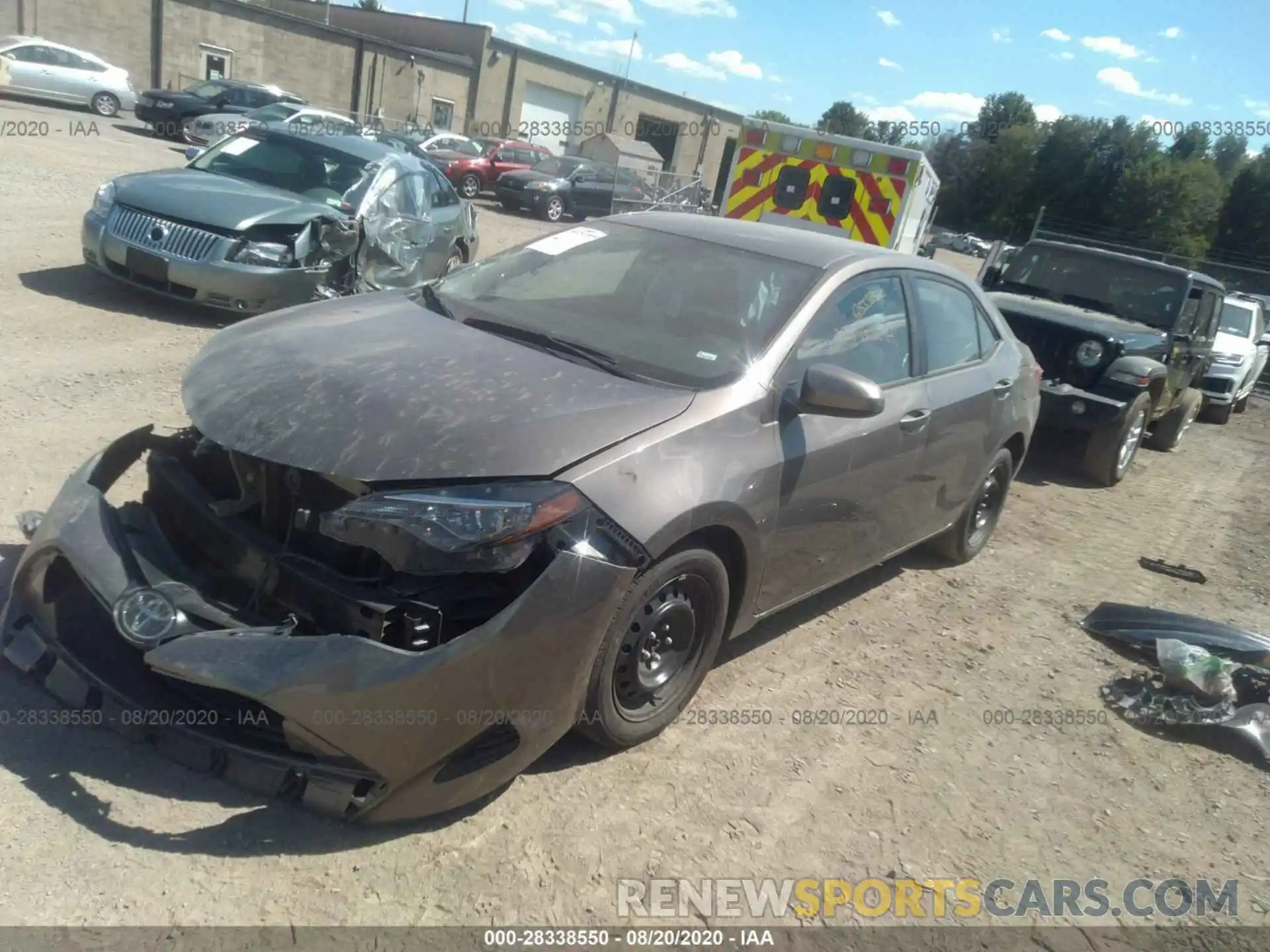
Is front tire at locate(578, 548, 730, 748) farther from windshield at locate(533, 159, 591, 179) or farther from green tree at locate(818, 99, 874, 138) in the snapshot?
green tree at locate(818, 99, 874, 138)

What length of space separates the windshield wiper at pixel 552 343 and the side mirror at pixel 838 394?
0.60m

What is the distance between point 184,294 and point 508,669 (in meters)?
5.73

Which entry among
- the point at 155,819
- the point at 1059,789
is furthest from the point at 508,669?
the point at 1059,789

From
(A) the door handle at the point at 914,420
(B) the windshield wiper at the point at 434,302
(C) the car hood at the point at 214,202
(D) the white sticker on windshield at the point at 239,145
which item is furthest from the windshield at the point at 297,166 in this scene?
(A) the door handle at the point at 914,420

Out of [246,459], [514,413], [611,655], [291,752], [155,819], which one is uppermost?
[514,413]

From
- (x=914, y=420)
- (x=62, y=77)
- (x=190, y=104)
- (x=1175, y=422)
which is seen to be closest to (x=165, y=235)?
(x=914, y=420)

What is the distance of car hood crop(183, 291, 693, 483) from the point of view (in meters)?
2.85

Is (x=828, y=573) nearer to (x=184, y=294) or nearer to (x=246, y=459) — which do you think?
(x=246, y=459)

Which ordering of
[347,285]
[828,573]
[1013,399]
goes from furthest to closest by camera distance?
[347,285]
[1013,399]
[828,573]

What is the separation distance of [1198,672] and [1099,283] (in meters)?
6.07

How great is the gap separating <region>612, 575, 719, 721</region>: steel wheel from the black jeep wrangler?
5620 mm

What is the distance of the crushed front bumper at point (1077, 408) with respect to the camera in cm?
789

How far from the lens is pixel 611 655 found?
302cm

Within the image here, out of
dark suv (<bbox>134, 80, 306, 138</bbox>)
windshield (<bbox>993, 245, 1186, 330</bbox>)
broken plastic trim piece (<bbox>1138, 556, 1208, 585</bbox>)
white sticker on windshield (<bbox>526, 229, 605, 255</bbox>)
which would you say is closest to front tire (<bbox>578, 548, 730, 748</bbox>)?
white sticker on windshield (<bbox>526, 229, 605, 255</bbox>)
